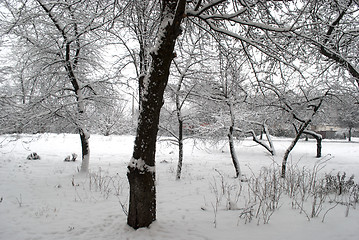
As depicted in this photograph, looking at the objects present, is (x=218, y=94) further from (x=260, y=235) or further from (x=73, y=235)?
(x=73, y=235)

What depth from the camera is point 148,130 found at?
3104mm

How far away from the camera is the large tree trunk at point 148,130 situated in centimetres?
302

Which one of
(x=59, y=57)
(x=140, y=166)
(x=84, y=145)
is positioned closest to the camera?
(x=140, y=166)

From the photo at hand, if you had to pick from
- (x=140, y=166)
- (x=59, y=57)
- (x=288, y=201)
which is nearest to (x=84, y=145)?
(x=59, y=57)

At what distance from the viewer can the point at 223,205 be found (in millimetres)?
4707

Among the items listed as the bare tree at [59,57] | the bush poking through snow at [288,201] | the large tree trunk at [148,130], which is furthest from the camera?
the bare tree at [59,57]

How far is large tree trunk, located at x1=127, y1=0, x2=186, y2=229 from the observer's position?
3016mm

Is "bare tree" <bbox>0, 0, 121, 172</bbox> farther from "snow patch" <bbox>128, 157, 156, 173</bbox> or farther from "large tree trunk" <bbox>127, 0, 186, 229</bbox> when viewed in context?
"snow patch" <bbox>128, 157, 156, 173</bbox>

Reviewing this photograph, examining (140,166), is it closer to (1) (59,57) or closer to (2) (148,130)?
(2) (148,130)

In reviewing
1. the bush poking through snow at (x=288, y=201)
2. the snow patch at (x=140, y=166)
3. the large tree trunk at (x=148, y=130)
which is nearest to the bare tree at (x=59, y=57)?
the large tree trunk at (x=148, y=130)

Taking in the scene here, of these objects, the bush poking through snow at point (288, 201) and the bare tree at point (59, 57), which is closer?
the bush poking through snow at point (288, 201)

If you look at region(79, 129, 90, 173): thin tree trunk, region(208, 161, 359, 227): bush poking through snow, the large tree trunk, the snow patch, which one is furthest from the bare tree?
region(208, 161, 359, 227): bush poking through snow

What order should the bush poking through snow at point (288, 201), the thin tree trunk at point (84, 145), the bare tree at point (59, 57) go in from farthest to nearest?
the thin tree trunk at point (84, 145) < the bare tree at point (59, 57) < the bush poking through snow at point (288, 201)

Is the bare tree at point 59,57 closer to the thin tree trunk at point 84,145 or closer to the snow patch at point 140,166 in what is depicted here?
the thin tree trunk at point 84,145
